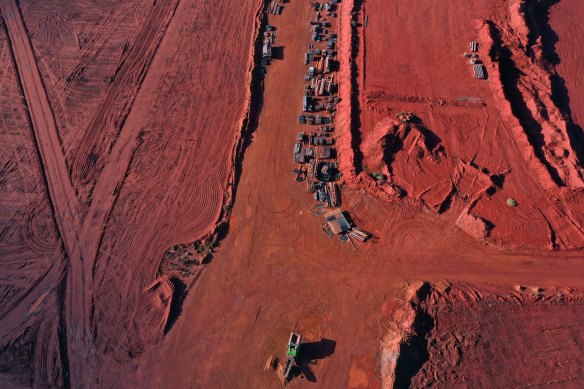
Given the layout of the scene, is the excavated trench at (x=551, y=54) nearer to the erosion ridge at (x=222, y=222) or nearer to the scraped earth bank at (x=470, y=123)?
the scraped earth bank at (x=470, y=123)

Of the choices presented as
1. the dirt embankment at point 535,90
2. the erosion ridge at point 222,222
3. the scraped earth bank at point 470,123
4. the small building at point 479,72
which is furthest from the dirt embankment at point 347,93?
the dirt embankment at point 535,90

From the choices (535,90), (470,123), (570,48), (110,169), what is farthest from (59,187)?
(570,48)

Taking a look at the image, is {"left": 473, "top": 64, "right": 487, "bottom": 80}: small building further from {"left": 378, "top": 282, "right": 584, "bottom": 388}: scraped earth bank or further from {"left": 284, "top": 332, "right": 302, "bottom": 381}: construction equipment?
{"left": 284, "top": 332, "right": 302, "bottom": 381}: construction equipment

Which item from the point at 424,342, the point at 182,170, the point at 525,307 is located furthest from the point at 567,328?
the point at 182,170

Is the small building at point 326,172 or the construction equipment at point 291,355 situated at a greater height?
the small building at point 326,172

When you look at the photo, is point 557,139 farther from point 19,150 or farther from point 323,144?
point 19,150

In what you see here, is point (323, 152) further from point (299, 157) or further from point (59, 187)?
point (59, 187)

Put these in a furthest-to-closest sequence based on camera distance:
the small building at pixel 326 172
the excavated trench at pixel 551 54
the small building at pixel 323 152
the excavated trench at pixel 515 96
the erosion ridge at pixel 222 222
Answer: the excavated trench at pixel 551 54, the small building at pixel 323 152, the excavated trench at pixel 515 96, the small building at pixel 326 172, the erosion ridge at pixel 222 222

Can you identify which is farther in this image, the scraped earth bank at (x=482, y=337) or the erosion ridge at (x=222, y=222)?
the erosion ridge at (x=222, y=222)
